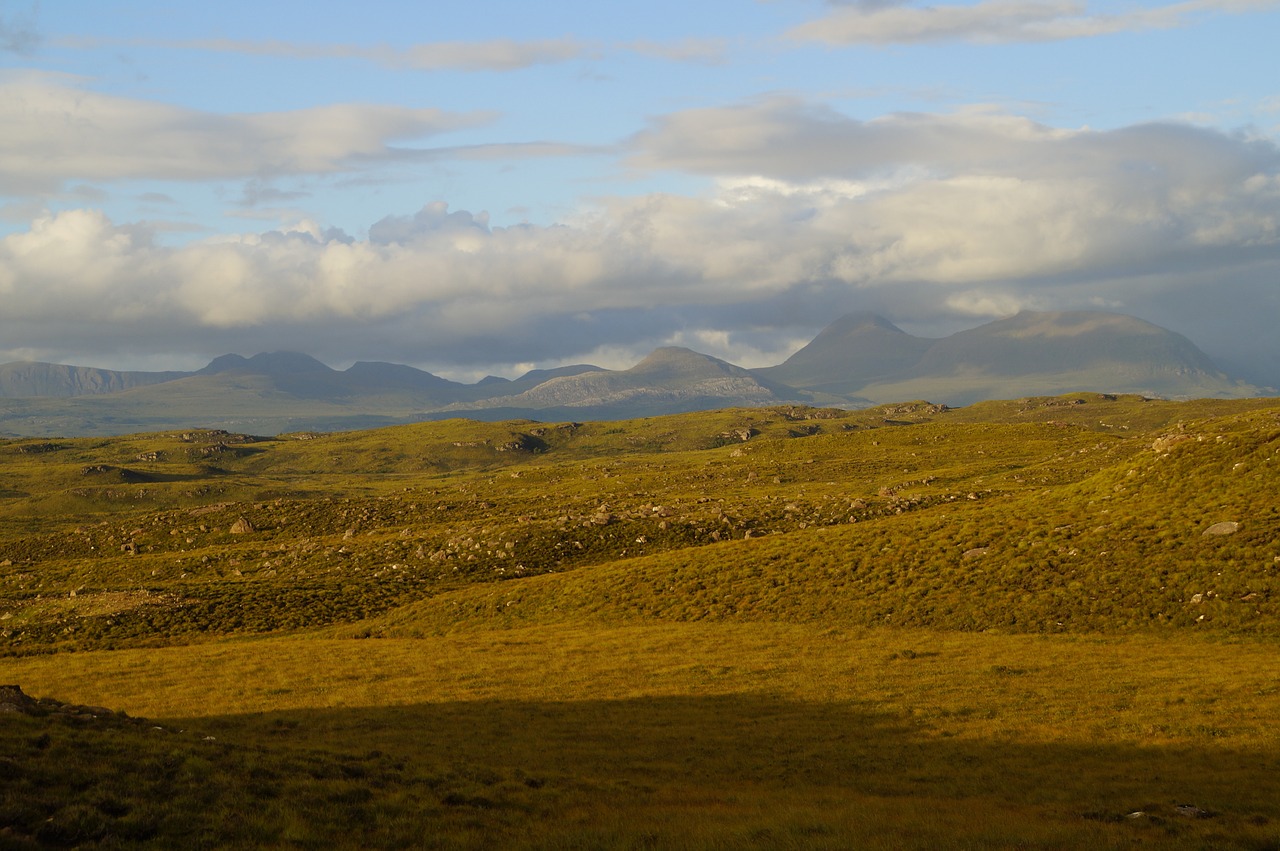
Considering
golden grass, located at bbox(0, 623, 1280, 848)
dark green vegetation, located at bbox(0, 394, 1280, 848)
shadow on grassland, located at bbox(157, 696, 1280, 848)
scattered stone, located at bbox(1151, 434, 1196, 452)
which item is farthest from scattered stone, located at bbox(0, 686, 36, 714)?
scattered stone, located at bbox(1151, 434, 1196, 452)

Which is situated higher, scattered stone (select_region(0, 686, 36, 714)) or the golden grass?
scattered stone (select_region(0, 686, 36, 714))

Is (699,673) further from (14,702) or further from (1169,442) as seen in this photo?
(1169,442)

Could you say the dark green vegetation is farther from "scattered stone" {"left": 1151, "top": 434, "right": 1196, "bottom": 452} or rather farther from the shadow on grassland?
"scattered stone" {"left": 1151, "top": 434, "right": 1196, "bottom": 452}

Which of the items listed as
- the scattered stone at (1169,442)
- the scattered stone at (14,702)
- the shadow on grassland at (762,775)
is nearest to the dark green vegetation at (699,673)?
the shadow on grassland at (762,775)

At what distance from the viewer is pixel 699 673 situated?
157 ft

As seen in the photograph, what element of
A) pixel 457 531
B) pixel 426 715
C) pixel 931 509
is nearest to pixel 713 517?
pixel 931 509

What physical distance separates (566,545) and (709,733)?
172 ft

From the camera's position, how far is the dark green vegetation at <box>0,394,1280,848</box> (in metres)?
24.1

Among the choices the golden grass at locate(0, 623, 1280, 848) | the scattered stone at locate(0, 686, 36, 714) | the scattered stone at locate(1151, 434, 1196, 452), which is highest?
the scattered stone at locate(1151, 434, 1196, 452)

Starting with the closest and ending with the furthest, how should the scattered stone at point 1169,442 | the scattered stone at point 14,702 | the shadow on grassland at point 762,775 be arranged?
the shadow on grassland at point 762,775 → the scattered stone at point 14,702 → the scattered stone at point 1169,442

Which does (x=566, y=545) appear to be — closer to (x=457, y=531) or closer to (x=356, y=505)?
(x=457, y=531)

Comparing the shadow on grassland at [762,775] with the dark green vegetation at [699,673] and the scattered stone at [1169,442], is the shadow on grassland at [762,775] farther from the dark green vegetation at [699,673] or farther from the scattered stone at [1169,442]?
the scattered stone at [1169,442]

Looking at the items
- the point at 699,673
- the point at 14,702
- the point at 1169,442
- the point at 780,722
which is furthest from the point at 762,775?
the point at 1169,442

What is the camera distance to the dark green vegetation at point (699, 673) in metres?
24.1
